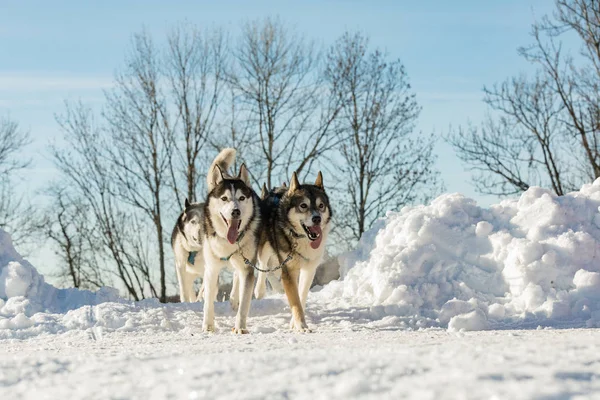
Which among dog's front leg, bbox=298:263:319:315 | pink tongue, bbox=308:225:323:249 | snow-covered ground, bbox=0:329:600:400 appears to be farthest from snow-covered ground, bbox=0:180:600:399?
pink tongue, bbox=308:225:323:249

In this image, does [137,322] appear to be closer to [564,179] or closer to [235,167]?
[235,167]

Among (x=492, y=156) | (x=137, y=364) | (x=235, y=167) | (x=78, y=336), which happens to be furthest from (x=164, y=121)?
(x=137, y=364)

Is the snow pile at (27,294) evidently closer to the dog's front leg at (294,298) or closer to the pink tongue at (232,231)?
the pink tongue at (232,231)

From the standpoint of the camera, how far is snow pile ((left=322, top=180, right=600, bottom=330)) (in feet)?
34.1

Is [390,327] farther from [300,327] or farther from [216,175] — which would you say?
[216,175]

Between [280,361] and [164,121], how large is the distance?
1898cm

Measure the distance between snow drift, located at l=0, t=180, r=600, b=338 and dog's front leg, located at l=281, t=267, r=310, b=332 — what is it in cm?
44

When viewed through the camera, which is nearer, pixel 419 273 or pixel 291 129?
pixel 419 273

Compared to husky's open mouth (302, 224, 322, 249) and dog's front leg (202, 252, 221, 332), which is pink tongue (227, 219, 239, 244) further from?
husky's open mouth (302, 224, 322, 249)

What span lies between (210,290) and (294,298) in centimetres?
107

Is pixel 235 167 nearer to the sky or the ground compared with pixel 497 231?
nearer to the sky

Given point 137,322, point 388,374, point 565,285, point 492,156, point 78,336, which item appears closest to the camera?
point 388,374

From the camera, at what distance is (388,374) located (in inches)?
144

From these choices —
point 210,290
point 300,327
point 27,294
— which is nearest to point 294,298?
point 300,327
